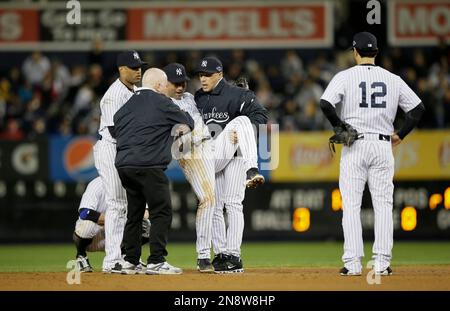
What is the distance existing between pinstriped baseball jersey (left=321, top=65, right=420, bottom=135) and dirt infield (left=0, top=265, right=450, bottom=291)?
1626mm

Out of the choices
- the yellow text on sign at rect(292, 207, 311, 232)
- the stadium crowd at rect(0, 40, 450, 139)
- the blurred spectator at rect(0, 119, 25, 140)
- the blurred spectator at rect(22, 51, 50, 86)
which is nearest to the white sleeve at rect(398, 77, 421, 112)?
the yellow text on sign at rect(292, 207, 311, 232)

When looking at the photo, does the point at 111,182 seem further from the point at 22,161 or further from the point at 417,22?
the point at 417,22

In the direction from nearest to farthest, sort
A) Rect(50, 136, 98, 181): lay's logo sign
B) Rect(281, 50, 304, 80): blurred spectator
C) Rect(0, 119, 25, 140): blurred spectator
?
1. Rect(50, 136, 98, 181): lay's logo sign
2. Rect(0, 119, 25, 140): blurred spectator
3. Rect(281, 50, 304, 80): blurred spectator

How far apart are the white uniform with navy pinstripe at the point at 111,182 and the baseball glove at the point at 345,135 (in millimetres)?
2323

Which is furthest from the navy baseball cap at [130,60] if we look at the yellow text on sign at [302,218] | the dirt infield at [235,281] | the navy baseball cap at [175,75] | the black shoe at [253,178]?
the yellow text on sign at [302,218]

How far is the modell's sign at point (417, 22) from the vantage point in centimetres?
1997

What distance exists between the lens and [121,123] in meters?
10.6

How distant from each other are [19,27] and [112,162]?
33.0 feet

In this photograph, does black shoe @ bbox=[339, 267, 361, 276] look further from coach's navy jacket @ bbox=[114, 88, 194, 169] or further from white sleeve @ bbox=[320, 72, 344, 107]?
coach's navy jacket @ bbox=[114, 88, 194, 169]

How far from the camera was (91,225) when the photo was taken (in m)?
11.6

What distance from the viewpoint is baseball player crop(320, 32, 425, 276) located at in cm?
1052

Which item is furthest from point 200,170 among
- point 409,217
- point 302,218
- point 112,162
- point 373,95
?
point 409,217

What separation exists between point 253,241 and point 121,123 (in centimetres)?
895

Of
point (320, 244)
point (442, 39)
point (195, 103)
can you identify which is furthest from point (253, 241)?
point (195, 103)
